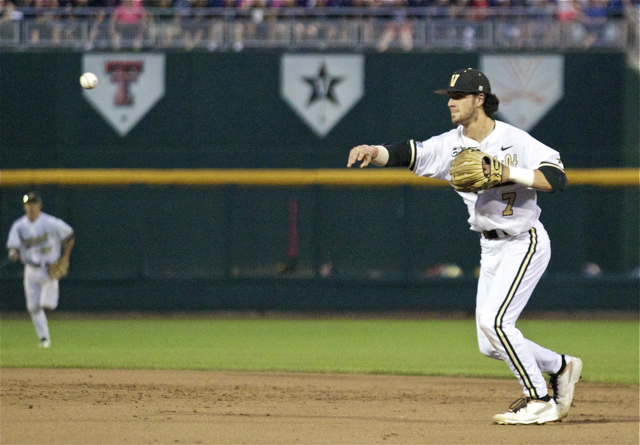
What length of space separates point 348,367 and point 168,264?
247 inches

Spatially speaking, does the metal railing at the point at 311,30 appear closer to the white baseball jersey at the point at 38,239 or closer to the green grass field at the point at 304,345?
the green grass field at the point at 304,345

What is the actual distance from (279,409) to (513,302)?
5.51 feet

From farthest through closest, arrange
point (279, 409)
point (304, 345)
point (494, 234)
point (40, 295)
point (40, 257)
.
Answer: point (304, 345) < point (40, 257) < point (40, 295) < point (279, 409) < point (494, 234)

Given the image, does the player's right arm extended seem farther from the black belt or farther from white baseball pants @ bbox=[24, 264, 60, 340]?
white baseball pants @ bbox=[24, 264, 60, 340]

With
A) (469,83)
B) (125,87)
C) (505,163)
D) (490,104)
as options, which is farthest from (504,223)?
(125,87)

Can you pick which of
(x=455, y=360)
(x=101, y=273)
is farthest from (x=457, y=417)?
(x=101, y=273)

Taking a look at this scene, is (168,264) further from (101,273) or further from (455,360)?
(455,360)

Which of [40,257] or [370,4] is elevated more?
[370,4]

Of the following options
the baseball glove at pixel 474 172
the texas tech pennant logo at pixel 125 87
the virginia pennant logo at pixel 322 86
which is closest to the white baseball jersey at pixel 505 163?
the baseball glove at pixel 474 172

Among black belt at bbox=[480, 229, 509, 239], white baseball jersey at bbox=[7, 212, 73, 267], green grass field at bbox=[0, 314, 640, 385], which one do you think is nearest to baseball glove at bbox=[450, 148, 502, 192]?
black belt at bbox=[480, 229, 509, 239]

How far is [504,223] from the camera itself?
5.12 metres

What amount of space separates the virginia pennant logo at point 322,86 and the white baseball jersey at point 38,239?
544 cm

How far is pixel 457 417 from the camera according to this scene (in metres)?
5.53

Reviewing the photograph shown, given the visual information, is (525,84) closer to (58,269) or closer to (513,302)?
(58,269)
